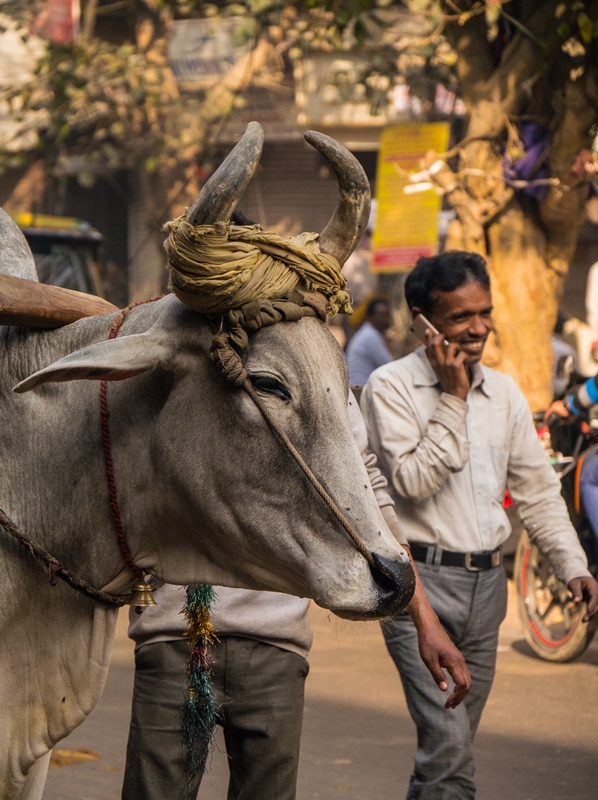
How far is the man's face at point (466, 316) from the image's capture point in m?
3.66

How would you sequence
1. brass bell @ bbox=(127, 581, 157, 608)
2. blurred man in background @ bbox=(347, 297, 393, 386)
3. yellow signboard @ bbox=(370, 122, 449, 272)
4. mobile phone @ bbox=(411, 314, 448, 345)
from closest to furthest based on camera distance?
brass bell @ bbox=(127, 581, 157, 608) < mobile phone @ bbox=(411, 314, 448, 345) < yellow signboard @ bbox=(370, 122, 449, 272) < blurred man in background @ bbox=(347, 297, 393, 386)

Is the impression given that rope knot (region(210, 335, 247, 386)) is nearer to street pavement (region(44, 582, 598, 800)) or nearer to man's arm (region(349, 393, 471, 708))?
man's arm (region(349, 393, 471, 708))

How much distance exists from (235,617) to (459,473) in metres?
1.06

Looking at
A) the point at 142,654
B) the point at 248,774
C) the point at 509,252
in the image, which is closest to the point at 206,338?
the point at 142,654

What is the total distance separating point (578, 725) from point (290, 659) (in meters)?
3.15

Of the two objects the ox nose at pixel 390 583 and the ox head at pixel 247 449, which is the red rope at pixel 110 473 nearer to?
the ox head at pixel 247 449

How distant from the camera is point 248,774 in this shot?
2.91 meters

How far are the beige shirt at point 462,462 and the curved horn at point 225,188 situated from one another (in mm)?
1665

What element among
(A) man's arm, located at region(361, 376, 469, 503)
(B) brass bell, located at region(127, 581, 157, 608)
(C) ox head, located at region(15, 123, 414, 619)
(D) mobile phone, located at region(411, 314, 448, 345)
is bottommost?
(A) man's arm, located at region(361, 376, 469, 503)

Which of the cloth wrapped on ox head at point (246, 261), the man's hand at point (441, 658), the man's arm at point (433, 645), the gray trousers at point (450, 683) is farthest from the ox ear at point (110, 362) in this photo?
the gray trousers at point (450, 683)

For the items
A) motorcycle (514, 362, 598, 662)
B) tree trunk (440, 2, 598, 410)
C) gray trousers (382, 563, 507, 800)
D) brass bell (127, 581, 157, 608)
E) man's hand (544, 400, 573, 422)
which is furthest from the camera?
tree trunk (440, 2, 598, 410)

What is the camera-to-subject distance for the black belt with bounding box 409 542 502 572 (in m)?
3.57

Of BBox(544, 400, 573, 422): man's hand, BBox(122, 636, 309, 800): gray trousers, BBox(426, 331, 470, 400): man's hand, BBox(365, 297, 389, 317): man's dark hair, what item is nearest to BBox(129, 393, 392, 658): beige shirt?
BBox(122, 636, 309, 800): gray trousers

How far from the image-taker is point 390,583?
1.91 metres
